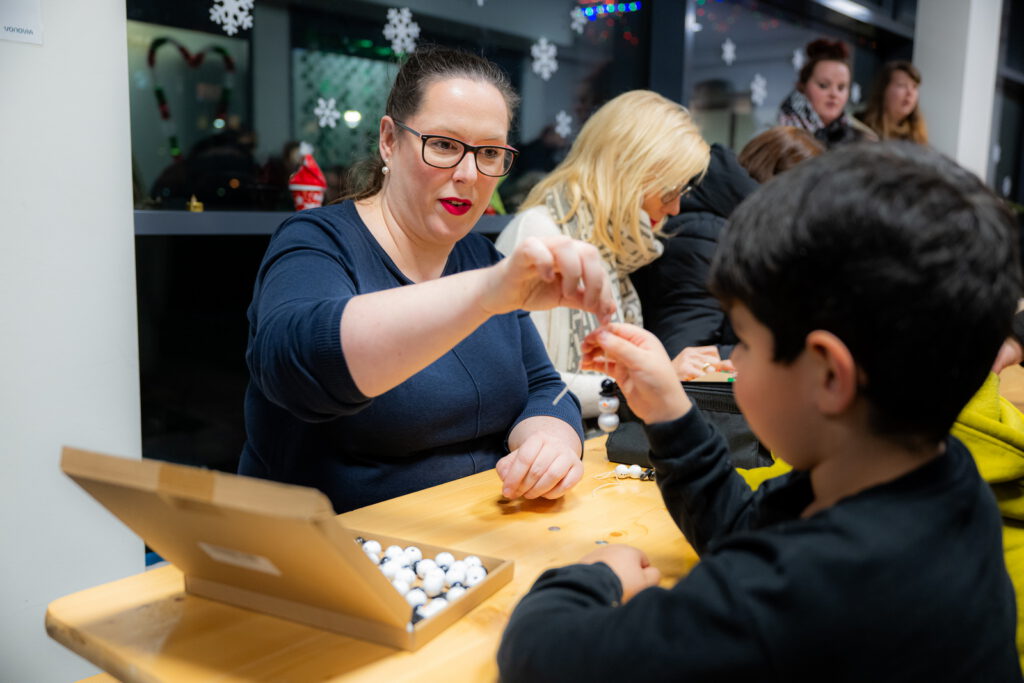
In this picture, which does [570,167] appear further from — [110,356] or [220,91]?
[110,356]

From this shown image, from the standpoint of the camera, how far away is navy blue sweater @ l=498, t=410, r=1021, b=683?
643mm

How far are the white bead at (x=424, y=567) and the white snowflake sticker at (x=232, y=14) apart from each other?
213 cm

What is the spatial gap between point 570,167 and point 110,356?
4.97 feet

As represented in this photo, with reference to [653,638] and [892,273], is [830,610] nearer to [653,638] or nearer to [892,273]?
[653,638]

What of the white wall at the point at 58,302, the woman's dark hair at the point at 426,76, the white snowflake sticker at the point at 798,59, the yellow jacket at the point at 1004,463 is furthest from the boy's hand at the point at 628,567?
the white snowflake sticker at the point at 798,59

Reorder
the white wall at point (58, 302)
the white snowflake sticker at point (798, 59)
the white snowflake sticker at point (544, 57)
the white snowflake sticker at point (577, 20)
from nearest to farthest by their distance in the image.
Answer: the white wall at point (58, 302) → the white snowflake sticker at point (544, 57) → the white snowflake sticker at point (577, 20) → the white snowflake sticker at point (798, 59)

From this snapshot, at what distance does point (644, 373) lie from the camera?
0.97 m

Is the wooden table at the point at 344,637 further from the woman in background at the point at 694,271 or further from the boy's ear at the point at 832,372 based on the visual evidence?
the woman in background at the point at 694,271

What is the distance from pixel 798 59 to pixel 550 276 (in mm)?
4713

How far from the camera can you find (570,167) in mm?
2750

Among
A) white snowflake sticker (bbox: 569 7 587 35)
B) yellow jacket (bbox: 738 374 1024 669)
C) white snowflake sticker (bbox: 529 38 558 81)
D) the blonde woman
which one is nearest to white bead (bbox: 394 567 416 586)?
yellow jacket (bbox: 738 374 1024 669)

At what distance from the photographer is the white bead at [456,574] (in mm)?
973

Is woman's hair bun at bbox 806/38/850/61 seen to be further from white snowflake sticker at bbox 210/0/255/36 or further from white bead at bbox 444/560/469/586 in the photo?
white bead at bbox 444/560/469/586

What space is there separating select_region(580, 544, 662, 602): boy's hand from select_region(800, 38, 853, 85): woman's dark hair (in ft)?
14.1
